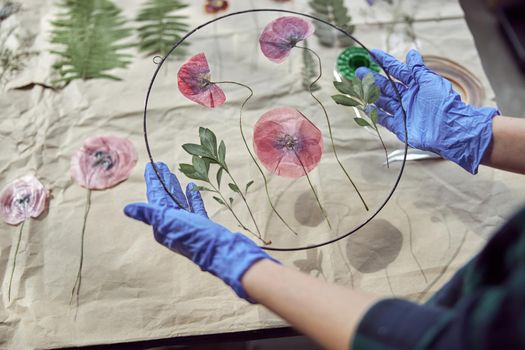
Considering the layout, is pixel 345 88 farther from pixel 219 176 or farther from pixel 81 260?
pixel 81 260

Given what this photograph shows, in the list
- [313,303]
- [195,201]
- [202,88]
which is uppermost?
Result: [202,88]

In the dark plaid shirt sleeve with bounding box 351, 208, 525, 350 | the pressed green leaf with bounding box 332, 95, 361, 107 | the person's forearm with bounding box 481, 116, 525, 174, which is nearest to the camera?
the dark plaid shirt sleeve with bounding box 351, 208, 525, 350

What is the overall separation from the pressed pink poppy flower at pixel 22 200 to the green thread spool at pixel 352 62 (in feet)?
2.07

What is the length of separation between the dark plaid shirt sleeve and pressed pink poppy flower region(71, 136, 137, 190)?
607mm

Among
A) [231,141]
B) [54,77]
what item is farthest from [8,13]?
[231,141]

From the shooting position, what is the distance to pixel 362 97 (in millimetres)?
817

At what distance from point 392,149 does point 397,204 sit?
0.11 meters

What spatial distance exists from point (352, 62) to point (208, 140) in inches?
14.1

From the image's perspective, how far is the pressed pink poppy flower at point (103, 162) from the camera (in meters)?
0.87

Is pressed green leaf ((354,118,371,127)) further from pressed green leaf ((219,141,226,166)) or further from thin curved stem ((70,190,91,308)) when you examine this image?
thin curved stem ((70,190,91,308))

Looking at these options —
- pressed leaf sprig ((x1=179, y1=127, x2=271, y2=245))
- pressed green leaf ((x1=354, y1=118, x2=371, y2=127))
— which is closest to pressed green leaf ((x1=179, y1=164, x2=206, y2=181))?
pressed leaf sprig ((x1=179, y1=127, x2=271, y2=245))

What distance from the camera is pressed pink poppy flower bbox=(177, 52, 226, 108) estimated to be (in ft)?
2.69

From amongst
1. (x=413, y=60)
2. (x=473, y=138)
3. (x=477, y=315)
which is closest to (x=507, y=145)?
(x=473, y=138)

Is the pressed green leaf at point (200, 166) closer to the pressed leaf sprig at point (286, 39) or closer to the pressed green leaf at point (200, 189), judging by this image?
the pressed green leaf at point (200, 189)
